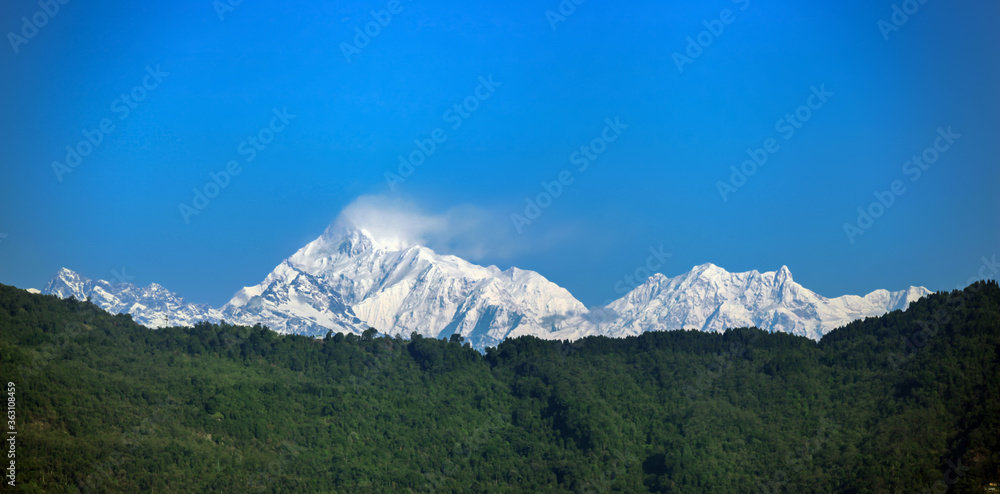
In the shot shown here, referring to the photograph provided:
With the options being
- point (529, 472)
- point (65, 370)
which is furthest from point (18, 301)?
point (529, 472)

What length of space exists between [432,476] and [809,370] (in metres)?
67.0

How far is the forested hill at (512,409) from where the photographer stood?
436 ft

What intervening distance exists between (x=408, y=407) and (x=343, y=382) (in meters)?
16.2

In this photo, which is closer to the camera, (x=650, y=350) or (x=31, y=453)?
(x=31, y=453)

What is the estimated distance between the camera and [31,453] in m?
123

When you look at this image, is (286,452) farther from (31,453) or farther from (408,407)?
(31,453)

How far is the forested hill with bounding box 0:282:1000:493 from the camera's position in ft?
436

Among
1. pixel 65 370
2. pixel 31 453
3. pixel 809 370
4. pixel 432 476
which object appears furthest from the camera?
pixel 809 370

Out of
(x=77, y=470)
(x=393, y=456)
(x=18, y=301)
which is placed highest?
(x=18, y=301)

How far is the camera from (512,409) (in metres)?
178

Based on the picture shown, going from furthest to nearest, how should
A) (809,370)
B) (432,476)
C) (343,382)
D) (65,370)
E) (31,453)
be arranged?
1. (343,382)
2. (809,370)
3. (432,476)
4. (65,370)
5. (31,453)

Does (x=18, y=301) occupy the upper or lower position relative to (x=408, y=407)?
upper

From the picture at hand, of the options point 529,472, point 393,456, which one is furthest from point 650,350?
point 393,456

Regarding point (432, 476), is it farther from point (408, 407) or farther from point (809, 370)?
point (809, 370)
